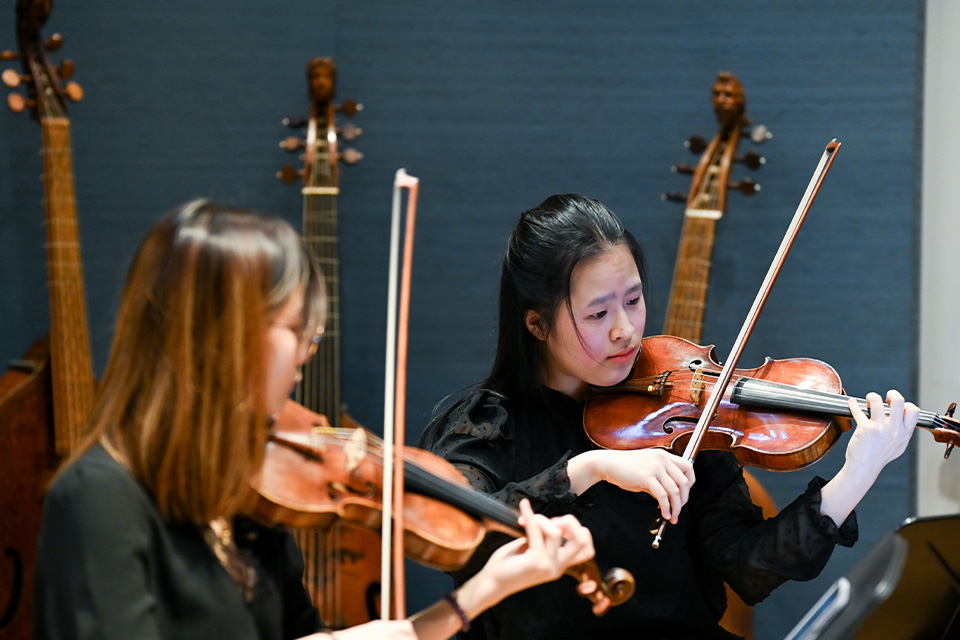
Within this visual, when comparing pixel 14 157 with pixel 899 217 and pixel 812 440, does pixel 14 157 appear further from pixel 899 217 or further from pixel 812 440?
pixel 899 217

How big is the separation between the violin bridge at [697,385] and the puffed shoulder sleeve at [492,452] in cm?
22

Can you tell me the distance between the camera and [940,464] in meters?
2.25

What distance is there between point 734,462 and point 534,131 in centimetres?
111

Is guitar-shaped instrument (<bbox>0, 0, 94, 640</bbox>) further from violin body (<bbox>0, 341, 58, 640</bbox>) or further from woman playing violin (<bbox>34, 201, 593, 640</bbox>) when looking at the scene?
woman playing violin (<bbox>34, 201, 593, 640</bbox>)

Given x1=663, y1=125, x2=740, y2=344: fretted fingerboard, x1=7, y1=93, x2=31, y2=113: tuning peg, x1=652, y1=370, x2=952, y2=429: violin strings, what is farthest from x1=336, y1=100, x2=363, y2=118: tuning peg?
x1=652, y1=370, x2=952, y2=429: violin strings

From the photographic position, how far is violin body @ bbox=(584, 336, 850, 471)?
51.3 inches

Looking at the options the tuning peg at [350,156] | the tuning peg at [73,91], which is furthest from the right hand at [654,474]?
the tuning peg at [73,91]

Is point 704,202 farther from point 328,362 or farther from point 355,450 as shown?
point 355,450

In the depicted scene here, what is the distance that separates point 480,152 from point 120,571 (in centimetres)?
165

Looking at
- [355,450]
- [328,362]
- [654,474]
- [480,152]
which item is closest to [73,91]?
[328,362]

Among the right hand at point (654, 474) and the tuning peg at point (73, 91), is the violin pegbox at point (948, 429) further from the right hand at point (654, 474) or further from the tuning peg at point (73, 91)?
the tuning peg at point (73, 91)

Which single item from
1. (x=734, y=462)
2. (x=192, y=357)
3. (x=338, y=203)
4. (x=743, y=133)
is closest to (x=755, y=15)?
(x=743, y=133)

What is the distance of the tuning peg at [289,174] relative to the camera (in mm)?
2137

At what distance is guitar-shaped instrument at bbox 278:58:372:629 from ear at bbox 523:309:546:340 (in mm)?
726
